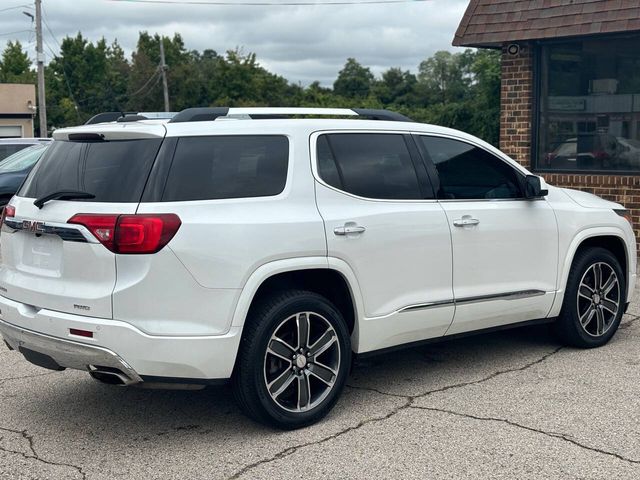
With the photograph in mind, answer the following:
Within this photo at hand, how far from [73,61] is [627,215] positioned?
81.3 m

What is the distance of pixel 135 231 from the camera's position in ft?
14.3

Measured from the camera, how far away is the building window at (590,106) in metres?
10.8

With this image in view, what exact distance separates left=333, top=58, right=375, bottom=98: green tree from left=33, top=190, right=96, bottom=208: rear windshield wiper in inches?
3923

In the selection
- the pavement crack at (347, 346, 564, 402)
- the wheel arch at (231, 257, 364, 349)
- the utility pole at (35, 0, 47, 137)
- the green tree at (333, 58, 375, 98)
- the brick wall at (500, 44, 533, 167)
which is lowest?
the pavement crack at (347, 346, 564, 402)

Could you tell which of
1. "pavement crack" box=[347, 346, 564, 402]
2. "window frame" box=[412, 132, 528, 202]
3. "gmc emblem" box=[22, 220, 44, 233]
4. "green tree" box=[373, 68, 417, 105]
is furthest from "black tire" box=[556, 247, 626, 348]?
"green tree" box=[373, 68, 417, 105]

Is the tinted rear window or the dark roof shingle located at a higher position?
the dark roof shingle

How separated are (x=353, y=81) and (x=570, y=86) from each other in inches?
3882

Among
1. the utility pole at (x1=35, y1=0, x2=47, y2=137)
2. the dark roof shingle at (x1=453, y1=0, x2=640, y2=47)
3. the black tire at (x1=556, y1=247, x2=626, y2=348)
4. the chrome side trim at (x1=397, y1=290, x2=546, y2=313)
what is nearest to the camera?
the chrome side trim at (x1=397, y1=290, x2=546, y2=313)

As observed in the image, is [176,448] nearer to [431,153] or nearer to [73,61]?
[431,153]

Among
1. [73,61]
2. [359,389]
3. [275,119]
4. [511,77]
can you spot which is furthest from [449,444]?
[73,61]

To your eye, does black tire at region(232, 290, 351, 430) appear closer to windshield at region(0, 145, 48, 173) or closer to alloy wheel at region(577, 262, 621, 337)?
alloy wheel at region(577, 262, 621, 337)

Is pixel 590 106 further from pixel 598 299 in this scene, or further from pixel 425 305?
pixel 425 305

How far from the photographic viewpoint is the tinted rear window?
4531 mm

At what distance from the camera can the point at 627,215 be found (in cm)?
698
